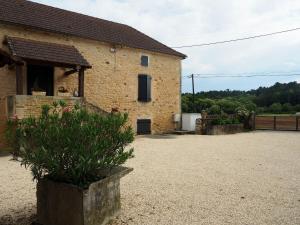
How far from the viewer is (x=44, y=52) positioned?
12438mm

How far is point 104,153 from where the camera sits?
13.0 ft

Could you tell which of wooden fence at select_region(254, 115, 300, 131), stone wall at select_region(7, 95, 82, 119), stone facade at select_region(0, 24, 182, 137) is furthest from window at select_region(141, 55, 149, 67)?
wooden fence at select_region(254, 115, 300, 131)

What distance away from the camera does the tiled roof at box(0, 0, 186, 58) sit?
1341cm

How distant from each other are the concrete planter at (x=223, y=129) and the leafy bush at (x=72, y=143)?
47.7ft

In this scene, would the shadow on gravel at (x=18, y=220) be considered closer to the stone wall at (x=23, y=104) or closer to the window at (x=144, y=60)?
the stone wall at (x=23, y=104)

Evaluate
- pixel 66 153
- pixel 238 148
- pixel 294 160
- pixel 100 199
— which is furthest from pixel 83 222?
pixel 238 148

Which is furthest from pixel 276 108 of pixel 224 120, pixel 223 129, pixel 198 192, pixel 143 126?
pixel 198 192

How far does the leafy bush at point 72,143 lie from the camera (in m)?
3.72

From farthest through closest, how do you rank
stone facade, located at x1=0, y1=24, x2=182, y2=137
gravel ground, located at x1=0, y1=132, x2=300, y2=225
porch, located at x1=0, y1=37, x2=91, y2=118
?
stone facade, located at x1=0, y1=24, x2=182, y2=137, porch, located at x1=0, y1=37, x2=91, y2=118, gravel ground, located at x1=0, y1=132, x2=300, y2=225

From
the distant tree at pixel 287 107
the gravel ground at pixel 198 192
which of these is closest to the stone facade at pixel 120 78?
the gravel ground at pixel 198 192

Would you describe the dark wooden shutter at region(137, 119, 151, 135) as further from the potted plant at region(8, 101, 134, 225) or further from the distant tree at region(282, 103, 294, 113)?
the distant tree at region(282, 103, 294, 113)

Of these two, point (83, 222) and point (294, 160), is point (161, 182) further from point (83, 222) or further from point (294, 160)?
point (294, 160)

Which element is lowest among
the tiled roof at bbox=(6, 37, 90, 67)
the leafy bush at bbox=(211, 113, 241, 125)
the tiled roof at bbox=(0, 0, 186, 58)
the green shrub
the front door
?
the leafy bush at bbox=(211, 113, 241, 125)

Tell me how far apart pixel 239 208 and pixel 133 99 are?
42.5 ft
